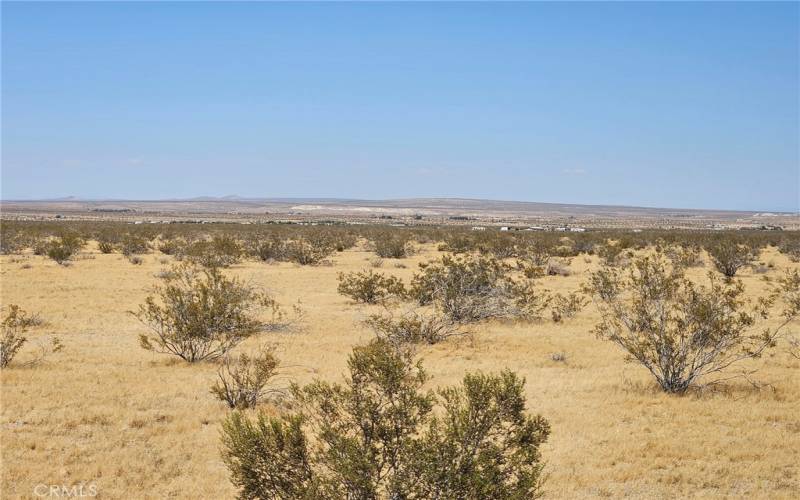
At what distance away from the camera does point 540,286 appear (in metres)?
26.3

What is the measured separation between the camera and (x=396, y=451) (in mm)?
5086

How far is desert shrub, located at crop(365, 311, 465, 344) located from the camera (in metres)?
14.3

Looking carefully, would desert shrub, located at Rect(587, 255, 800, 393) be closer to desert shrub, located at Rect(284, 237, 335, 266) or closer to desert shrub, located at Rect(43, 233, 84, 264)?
desert shrub, located at Rect(284, 237, 335, 266)

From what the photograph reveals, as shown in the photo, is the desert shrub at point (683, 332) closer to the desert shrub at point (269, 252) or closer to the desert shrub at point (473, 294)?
the desert shrub at point (473, 294)

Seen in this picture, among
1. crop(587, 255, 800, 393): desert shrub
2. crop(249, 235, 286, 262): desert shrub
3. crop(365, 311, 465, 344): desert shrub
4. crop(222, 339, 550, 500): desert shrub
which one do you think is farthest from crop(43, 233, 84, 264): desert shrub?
crop(222, 339, 550, 500): desert shrub

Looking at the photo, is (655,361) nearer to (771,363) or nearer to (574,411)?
(574,411)

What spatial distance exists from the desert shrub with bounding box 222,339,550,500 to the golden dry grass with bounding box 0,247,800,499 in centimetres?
223

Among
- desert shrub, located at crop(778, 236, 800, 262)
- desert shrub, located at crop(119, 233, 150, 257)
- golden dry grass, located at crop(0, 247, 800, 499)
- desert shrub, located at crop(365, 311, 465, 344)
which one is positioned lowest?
golden dry grass, located at crop(0, 247, 800, 499)

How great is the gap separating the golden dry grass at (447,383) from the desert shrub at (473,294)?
4.32 ft

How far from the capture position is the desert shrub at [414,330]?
14.3 meters

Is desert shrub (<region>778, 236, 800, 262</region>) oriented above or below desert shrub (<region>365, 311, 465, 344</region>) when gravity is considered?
above

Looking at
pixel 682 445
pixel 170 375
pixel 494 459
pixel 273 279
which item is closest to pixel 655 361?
pixel 682 445

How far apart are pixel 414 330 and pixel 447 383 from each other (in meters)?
3.37

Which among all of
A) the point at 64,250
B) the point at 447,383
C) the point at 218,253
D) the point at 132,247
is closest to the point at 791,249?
the point at 218,253
